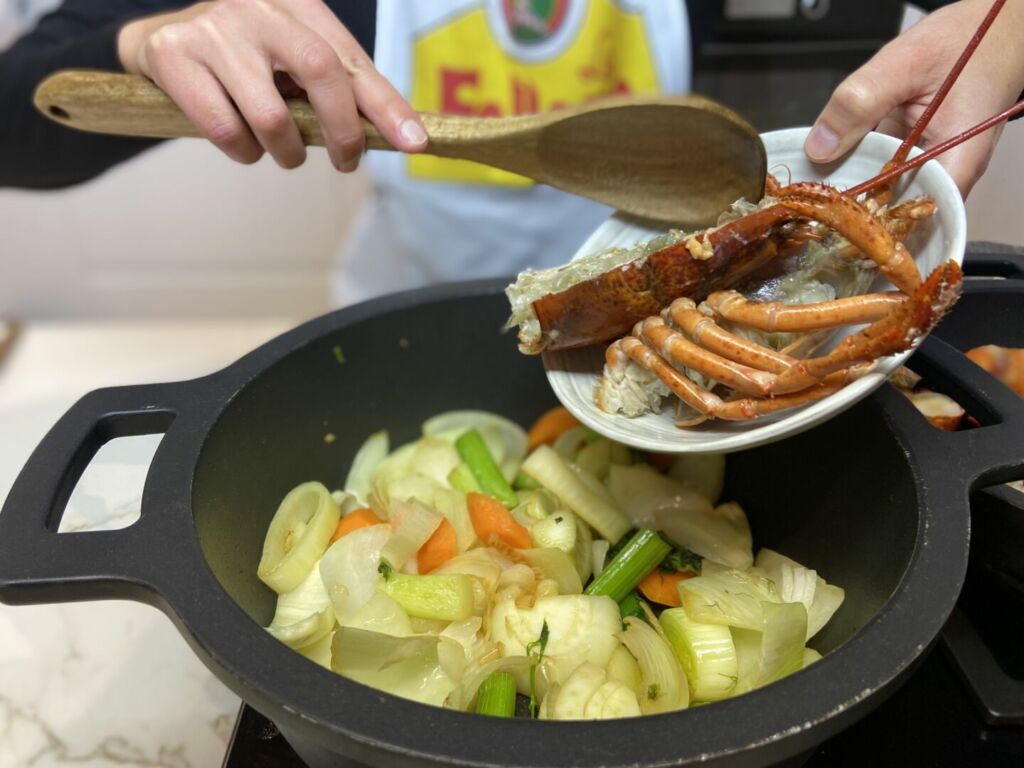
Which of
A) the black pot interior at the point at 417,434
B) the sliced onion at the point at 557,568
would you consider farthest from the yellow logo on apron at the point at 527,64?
the sliced onion at the point at 557,568

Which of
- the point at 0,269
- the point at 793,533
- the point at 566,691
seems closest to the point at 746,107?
the point at 793,533

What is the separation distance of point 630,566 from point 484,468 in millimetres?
259

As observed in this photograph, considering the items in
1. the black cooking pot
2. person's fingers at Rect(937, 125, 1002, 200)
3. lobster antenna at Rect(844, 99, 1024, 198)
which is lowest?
the black cooking pot

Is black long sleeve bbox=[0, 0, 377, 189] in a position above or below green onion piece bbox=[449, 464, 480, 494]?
above

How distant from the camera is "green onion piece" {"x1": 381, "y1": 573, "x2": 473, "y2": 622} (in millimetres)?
865

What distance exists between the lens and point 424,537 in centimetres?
95

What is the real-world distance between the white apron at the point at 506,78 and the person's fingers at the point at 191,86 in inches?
23.6

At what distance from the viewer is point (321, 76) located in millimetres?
886

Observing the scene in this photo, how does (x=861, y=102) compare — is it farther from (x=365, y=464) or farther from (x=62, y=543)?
(x=62, y=543)

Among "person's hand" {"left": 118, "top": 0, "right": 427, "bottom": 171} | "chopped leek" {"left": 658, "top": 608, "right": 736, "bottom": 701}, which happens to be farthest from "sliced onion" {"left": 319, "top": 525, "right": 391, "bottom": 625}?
"person's hand" {"left": 118, "top": 0, "right": 427, "bottom": 171}

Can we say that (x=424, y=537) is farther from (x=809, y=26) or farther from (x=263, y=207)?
(x=263, y=207)

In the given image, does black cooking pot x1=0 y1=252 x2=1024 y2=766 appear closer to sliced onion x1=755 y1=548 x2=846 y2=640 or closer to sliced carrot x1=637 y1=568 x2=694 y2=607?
sliced onion x1=755 y1=548 x2=846 y2=640

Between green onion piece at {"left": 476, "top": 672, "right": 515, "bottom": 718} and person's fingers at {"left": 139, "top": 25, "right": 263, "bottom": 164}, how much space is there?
26.4 inches

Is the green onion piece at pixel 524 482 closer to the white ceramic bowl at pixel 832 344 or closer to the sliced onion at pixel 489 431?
the sliced onion at pixel 489 431
